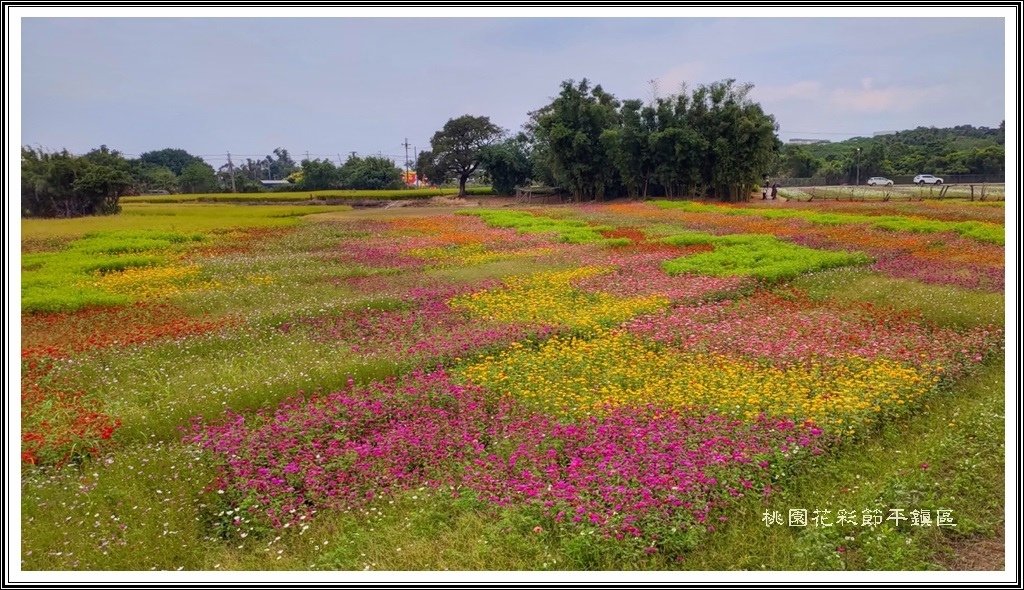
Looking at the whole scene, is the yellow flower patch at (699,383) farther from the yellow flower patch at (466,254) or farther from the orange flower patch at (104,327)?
the yellow flower patch at (466,254)

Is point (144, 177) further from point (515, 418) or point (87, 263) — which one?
point (515, 418)

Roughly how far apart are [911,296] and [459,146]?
51.3 meters

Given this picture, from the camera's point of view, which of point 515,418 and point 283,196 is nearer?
point 515,418

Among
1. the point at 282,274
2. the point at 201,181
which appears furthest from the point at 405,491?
the point at 201,181

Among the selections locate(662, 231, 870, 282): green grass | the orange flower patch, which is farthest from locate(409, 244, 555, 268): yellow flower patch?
the orange flower patch

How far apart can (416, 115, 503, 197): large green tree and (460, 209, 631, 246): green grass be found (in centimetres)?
2667

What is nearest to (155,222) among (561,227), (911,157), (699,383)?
(561,227)

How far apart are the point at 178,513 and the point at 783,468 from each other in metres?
5.35

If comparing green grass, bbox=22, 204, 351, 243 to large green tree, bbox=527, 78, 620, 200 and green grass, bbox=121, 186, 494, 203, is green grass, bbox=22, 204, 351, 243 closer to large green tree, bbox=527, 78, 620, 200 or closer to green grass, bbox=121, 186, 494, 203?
green grass, bbox=121, 186, 494, 203

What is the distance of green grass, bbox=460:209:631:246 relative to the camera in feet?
71.3

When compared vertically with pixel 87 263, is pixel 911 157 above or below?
above

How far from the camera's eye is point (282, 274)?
16.6 metres

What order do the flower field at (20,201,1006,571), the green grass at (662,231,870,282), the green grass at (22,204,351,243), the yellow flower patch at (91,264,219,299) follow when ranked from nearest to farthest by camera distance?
the flower field at (20,201,1006,571) < the green grass at (662,231,870,282) < the yellow flower patch at (91,264,219,299) < the green grass at (22,204,351,243)

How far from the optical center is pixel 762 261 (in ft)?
50.6
